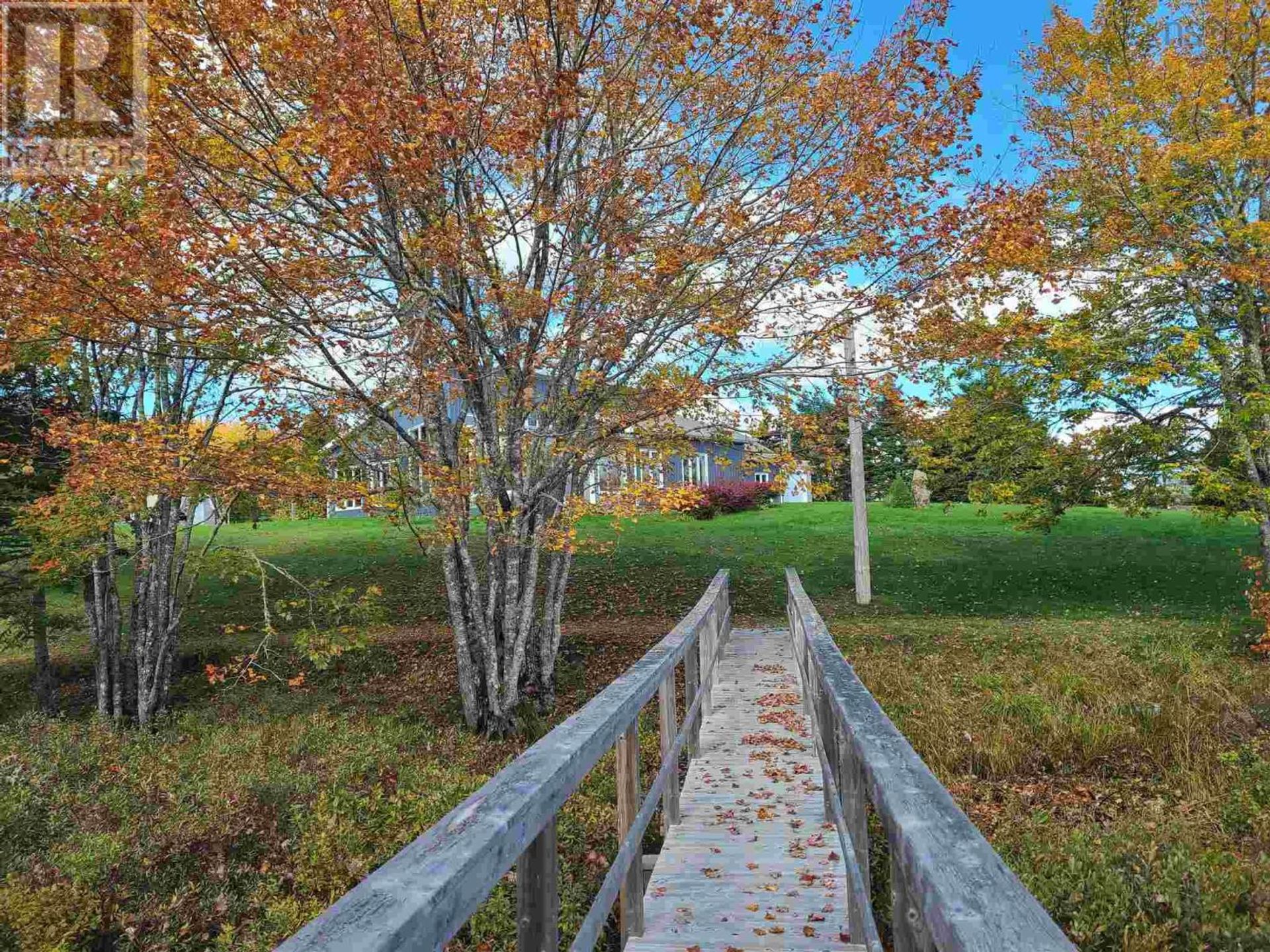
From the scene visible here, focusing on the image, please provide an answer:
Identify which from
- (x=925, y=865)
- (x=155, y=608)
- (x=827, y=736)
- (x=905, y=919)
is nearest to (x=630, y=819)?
(x=827, y=736)

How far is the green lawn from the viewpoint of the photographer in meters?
5.38

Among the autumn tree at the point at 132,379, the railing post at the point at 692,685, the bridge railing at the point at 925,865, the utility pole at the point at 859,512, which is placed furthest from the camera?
the utility pole at the point at 859,512

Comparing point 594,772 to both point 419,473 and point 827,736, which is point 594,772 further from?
point 827,736

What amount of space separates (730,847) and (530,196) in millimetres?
7015

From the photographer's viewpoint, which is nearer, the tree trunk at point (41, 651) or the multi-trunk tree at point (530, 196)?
the multi-trunk tree at point (530, 196)

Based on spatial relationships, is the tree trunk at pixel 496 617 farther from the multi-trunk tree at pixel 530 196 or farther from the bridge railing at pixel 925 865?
A: the bridge railing at pixel 925 865

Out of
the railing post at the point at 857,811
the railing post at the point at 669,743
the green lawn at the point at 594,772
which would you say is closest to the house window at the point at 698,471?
the green lawn at the point at 594,772

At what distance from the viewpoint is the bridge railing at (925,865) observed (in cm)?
116

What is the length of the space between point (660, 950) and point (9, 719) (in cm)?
1345

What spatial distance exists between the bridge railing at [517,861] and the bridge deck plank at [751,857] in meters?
0.37

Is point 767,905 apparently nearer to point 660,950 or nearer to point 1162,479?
point 660,950

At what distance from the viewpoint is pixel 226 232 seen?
7242 mm

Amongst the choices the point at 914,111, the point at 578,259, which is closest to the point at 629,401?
the point at 578,259

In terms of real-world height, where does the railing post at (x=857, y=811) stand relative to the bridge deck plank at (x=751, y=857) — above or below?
above
